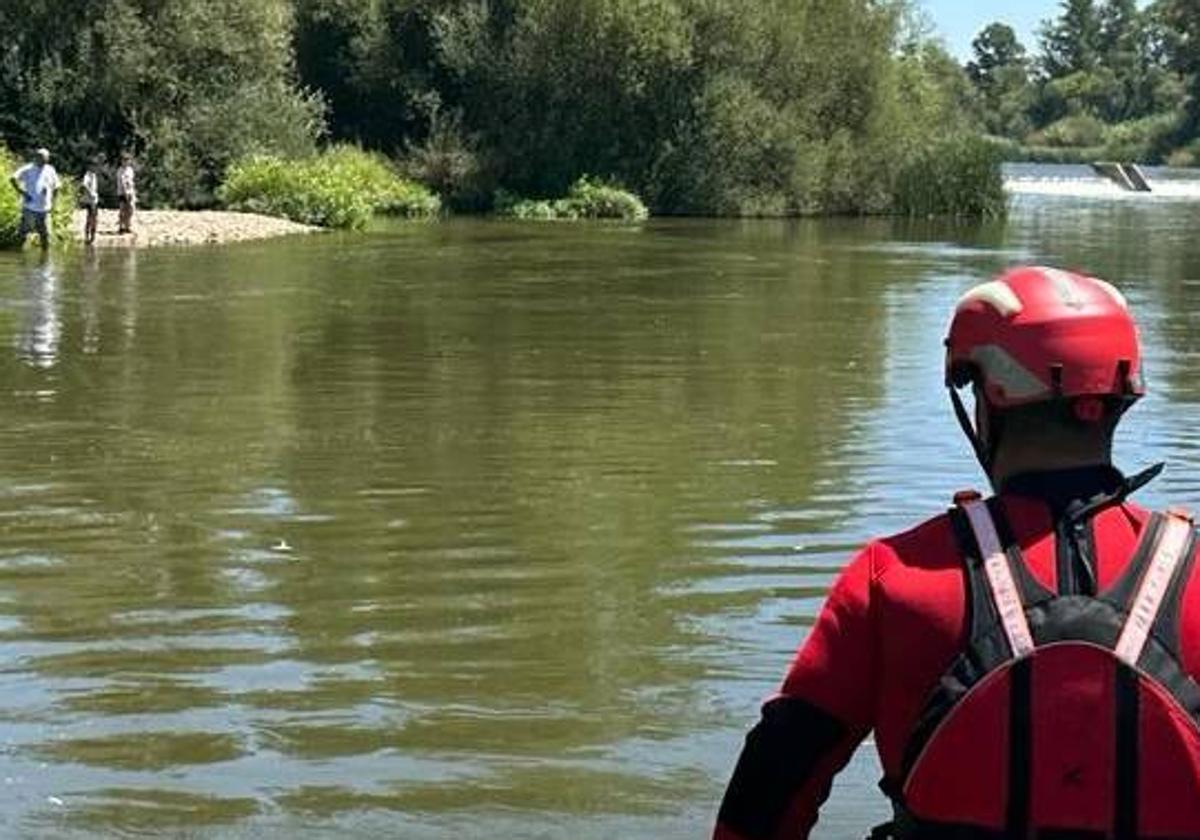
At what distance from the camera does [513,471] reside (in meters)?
12.0

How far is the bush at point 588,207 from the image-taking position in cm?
5469

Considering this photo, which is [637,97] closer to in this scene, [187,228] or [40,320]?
[187,228]

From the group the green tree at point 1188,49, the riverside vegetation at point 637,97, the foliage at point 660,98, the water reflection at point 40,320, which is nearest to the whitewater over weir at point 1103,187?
the riverside vegetation at point 637,97

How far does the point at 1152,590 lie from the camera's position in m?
2.38

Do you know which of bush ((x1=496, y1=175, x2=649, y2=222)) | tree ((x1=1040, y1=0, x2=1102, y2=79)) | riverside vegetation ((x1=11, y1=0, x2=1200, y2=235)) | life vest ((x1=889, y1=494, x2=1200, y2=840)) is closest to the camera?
life vest ((x1=889, y1=494, x2=1200, y2=840))

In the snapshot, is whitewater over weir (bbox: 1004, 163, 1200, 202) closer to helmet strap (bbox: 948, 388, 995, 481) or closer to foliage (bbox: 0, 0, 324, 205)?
foliage (bbox: 0, 0, 324, 205)

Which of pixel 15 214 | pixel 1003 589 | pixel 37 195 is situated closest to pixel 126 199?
pixel 15 214

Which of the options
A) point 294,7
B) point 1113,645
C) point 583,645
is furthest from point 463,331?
point 294,7

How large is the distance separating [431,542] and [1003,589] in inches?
300

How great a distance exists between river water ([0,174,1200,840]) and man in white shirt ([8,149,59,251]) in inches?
276

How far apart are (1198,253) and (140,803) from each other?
37453 mm

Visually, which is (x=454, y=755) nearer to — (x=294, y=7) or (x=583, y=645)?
(x=583, y=645)

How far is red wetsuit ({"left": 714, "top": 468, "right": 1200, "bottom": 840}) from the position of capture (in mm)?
2398

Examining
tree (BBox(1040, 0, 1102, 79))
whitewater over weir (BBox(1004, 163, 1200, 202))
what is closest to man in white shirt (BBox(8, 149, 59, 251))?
whitewater over weir (BBox(1004, 163, 1200, 202))
